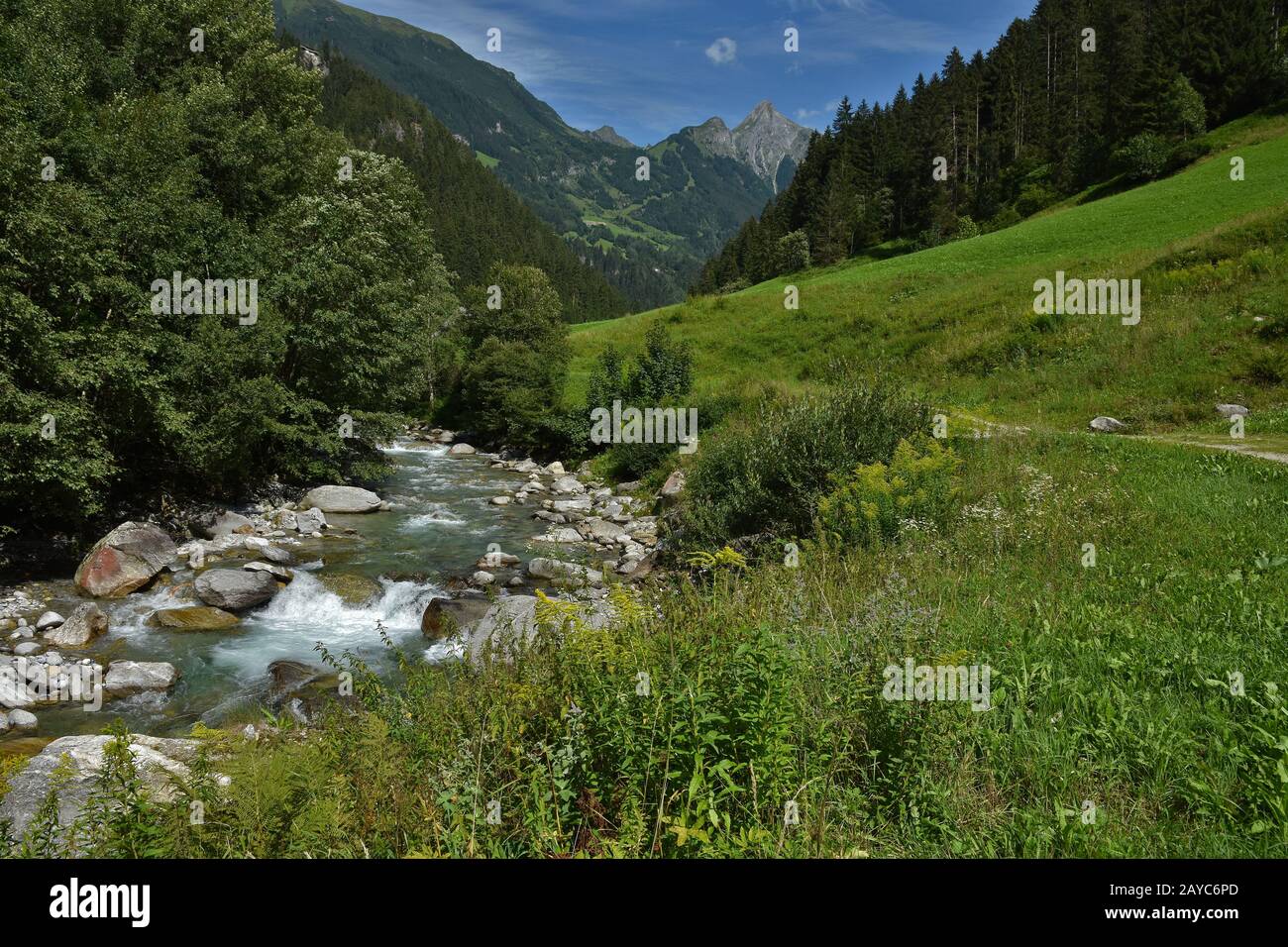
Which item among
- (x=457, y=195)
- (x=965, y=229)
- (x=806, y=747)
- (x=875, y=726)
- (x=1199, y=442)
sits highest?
(x=457, y=195)

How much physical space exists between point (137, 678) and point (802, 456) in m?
12.7

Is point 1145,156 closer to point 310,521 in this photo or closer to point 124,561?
point 310,521

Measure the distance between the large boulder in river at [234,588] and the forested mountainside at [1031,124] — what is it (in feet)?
195

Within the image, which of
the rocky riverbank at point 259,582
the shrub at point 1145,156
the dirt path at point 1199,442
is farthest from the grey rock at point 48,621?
the shrub at point 1145,156

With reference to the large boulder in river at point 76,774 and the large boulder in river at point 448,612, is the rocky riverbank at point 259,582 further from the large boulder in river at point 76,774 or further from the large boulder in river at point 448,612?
the large boulder in river at point 76,774

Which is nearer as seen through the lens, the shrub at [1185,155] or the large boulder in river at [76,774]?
the large boulder in river at [76,774]

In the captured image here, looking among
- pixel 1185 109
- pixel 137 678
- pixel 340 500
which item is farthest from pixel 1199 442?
pixel 1185 109

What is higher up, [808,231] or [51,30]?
[808,231]

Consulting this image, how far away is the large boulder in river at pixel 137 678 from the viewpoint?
1137 centimetres

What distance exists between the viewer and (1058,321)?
24.4 meters

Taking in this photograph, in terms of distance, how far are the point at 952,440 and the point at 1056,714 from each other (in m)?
11.0
